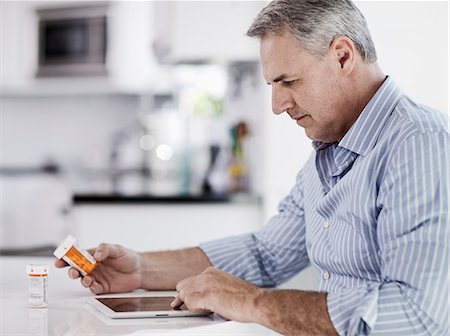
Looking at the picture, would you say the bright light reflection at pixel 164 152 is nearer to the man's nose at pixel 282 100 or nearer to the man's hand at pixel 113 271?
the man's hand at pixel 113 271

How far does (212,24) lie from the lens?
3.40 meters

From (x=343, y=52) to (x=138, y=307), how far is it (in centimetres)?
65

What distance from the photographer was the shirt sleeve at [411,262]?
1156 millimetres

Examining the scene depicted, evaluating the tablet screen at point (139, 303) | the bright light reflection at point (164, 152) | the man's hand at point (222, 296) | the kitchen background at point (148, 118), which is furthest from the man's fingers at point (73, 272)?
the bright light reflection at point (164, 152)

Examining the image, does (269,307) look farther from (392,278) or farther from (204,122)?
(204,122)

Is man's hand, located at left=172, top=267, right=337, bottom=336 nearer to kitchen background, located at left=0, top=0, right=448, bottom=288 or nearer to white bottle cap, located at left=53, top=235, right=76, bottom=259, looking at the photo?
white bottle cap, located at left=53, top=235, right=76, bottom=259

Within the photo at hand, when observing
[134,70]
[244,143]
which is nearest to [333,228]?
[244,143]

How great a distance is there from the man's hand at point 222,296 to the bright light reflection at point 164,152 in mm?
2808

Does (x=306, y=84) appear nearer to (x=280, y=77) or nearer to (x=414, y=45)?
(x=280, y=77)

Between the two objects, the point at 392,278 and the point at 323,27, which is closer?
the point at 392,278

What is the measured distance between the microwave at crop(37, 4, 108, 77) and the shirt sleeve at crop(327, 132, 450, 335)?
10.7ft

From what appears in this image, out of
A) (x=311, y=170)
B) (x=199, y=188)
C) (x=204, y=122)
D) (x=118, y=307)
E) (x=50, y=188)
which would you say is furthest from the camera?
(x=50, y=188)

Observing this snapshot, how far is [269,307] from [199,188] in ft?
8.21

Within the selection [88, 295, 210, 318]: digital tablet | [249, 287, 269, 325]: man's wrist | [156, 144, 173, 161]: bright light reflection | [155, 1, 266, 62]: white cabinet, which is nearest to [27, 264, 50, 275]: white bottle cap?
[88, 295, 210, 318]: digital tablet
